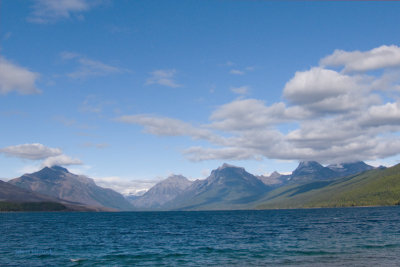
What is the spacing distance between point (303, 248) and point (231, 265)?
21548 millimetres

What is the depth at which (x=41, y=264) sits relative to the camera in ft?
192

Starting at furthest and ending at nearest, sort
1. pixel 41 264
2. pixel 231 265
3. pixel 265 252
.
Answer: pixel 265 252, pixel 41 264, pixel 231 265

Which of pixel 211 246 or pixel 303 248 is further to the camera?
pixel 211 246

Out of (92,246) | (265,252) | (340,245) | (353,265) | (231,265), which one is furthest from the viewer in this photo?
(92,246)

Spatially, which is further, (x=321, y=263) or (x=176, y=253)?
(x=176, y=253)

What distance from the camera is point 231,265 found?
54875mm

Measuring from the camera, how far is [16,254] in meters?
69.3

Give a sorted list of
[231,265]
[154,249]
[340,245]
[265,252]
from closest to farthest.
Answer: [231,265], [265,252], [340,245], [154,249]

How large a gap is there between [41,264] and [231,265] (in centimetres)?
3123

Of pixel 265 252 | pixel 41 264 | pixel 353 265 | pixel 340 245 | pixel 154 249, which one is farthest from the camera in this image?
pixel 154 249

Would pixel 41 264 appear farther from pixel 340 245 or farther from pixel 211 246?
pixel 340 245

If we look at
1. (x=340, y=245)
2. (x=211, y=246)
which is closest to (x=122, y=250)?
(x=211, y=246)

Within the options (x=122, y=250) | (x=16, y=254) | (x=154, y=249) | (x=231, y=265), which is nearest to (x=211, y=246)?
(x=154, y=249)

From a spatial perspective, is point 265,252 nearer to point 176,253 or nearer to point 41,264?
point 176,253
